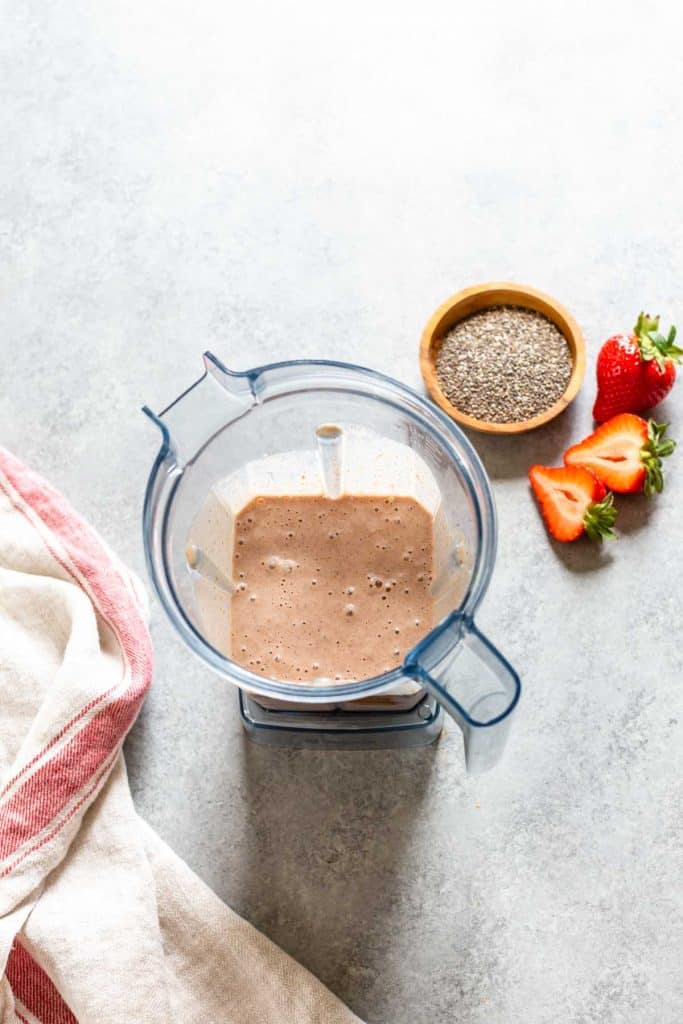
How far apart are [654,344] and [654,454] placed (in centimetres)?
14

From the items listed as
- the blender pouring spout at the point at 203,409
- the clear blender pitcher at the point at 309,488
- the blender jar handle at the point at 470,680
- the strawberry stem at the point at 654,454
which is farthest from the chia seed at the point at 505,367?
the blender jar handle at the point at 470,680

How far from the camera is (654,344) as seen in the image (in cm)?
150

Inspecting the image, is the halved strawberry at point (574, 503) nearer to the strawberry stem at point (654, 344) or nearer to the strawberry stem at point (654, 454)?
the strawberry stem at point (654, 454)

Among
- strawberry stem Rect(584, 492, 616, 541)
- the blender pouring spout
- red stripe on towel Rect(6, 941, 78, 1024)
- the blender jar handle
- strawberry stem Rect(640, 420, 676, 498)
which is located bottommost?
red stripe on towel Rect(6, 941, 78, 1024)

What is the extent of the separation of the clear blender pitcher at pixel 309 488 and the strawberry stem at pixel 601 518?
0.30 meters

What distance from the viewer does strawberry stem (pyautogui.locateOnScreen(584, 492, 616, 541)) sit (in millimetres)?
1476

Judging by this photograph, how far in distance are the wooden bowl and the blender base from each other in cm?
39

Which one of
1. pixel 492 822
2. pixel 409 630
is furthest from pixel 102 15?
pixel 492 822

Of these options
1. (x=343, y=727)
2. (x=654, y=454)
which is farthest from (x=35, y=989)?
(x=654, y=454)

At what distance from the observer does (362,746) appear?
1.43m

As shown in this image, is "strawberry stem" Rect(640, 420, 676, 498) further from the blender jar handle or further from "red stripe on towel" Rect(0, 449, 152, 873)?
"red stripe on towel" Rect(0, 449, 152, 873)

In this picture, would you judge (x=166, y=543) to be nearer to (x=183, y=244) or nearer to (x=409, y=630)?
(x=409, y=630)

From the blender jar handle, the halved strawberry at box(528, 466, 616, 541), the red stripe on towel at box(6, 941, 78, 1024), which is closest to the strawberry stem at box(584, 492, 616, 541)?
the halved strawberry at box(528, 466, 616, 541)

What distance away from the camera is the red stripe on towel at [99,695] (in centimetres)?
132
